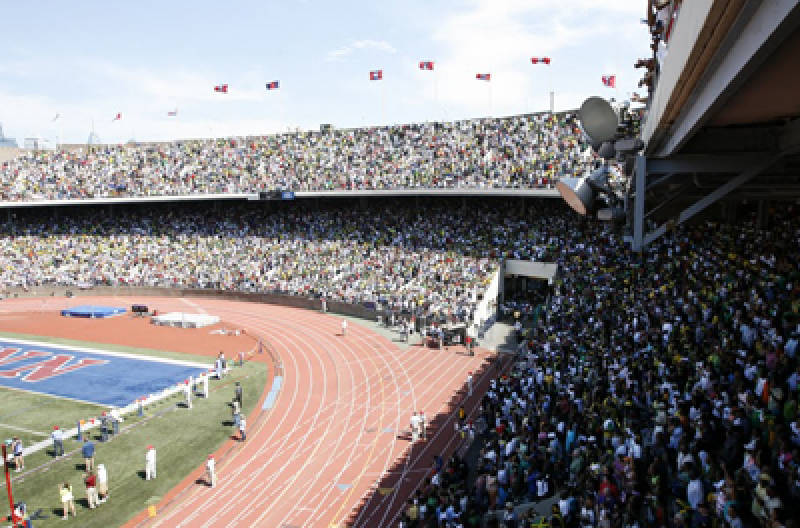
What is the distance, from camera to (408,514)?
11.3 meters

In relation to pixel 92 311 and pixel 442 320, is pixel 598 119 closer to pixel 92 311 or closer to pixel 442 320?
pixel 442 320

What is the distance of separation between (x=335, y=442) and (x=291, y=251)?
2601 cm

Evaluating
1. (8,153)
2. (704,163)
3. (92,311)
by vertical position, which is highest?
(8,153)

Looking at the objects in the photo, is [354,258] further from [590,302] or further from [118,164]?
[118,164]

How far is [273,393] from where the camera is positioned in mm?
21781

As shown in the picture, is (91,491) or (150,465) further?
(150,465)

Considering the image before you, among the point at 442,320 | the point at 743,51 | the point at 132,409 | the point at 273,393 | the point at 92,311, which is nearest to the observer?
the point at 743,51

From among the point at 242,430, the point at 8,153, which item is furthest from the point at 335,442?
the point at 8,153

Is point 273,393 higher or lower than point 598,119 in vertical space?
lower

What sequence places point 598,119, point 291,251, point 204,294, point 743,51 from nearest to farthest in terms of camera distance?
point 743,51
point 598,119
point 204,294
point 291,251

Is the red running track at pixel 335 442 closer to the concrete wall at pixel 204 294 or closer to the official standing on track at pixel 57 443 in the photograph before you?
the official standing on track at pixel 57 443

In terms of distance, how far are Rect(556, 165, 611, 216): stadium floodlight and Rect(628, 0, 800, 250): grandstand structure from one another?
92cm

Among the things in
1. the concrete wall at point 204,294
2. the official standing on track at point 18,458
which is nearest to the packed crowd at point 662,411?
the official standing on track at point 18,458

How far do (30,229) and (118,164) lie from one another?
9.86 meters
